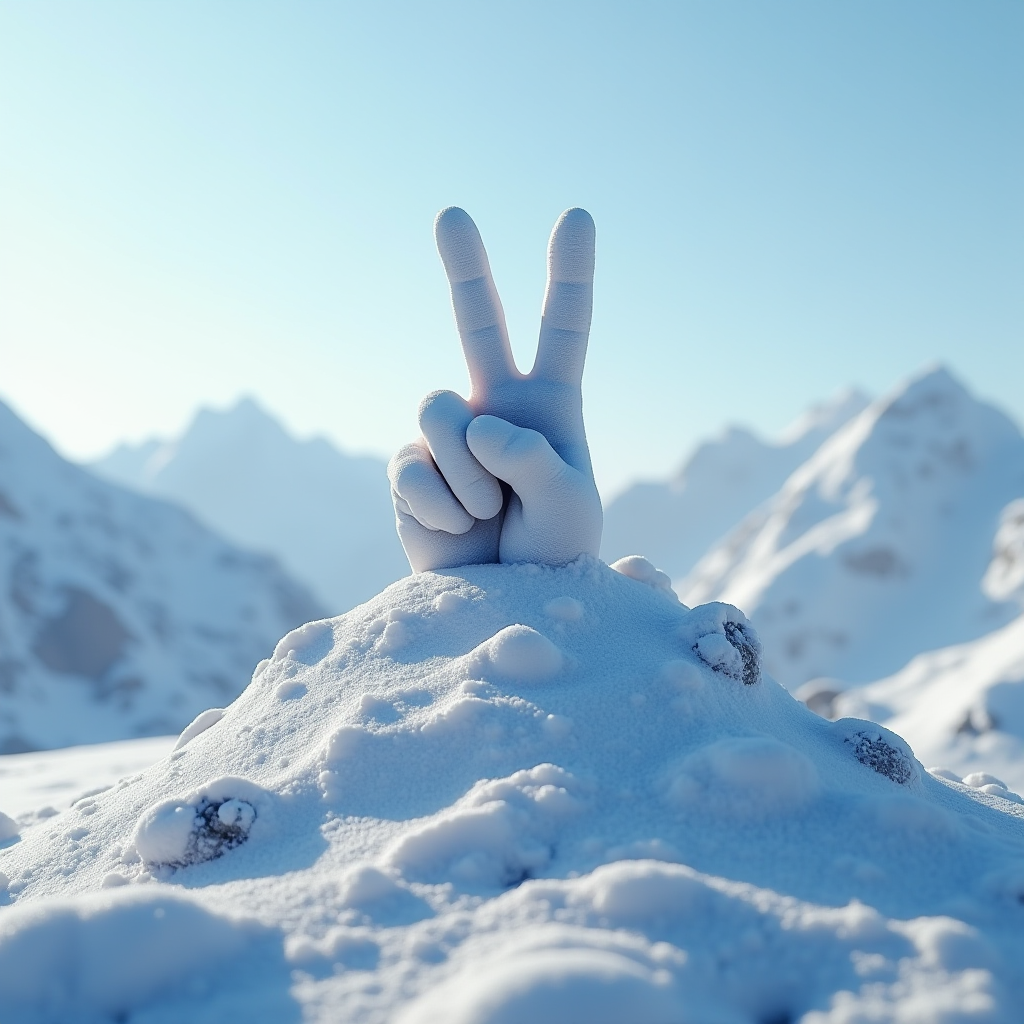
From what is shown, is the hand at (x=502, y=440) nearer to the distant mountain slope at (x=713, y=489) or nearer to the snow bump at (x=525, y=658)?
the snow bump at (x=525, y=658)

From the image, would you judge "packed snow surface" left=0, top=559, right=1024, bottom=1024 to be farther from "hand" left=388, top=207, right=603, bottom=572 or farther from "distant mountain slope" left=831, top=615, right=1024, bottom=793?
"distant mountain slope" left=831, top=615, right=1024, bottom=793

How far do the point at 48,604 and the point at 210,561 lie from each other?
6490 mm

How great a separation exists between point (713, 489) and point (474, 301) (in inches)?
1501

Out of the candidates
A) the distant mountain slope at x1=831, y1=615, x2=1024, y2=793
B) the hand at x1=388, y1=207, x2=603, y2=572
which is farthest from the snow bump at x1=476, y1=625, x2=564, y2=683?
the distant mountain slope at x1=831, y1=615, x2=1024, y2=793

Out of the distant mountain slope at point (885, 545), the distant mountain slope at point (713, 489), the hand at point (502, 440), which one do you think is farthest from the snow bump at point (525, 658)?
the distant mountain slope at point (713, 489)

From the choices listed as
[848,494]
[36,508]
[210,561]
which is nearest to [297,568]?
[210,561]

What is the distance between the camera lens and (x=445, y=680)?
295 centimetres

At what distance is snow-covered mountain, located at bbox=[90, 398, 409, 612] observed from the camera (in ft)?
165

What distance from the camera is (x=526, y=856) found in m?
2.14

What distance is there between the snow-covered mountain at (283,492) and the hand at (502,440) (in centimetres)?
4353

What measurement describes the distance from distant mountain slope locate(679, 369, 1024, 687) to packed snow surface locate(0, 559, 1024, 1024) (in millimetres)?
19059

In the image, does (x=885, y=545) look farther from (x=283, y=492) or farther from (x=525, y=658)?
(x=283, y=492)

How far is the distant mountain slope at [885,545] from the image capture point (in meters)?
21.2

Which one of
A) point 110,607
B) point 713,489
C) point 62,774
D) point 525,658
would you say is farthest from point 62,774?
point 713,489
